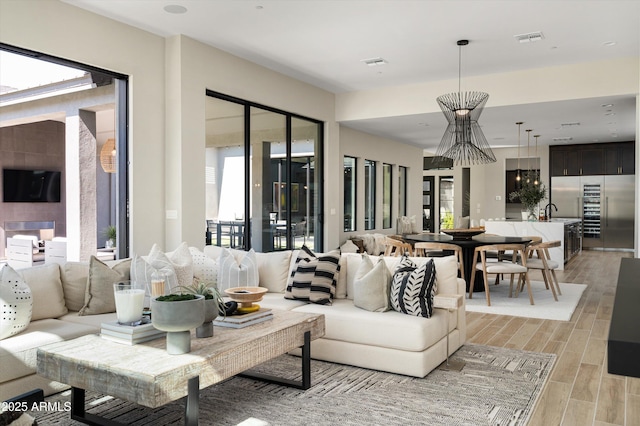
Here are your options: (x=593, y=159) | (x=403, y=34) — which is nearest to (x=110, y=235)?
(x=403, y=34)

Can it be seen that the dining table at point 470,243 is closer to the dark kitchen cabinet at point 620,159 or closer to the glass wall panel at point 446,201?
the dark kitchen cabinet at point 620,159

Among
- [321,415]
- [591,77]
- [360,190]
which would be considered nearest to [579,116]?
[591,77]

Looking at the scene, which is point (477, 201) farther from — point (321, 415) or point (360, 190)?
point (321, 415)

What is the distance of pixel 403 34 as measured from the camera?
567 centimetres

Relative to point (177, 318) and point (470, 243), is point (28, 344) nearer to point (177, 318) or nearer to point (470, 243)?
point (177, 318)

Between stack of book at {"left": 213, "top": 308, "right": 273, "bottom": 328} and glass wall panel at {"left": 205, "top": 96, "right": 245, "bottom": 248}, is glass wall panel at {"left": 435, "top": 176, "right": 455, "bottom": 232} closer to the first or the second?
glass wall panel at {"left": 205, "top": 96, "right": 245, "bottom": 248}

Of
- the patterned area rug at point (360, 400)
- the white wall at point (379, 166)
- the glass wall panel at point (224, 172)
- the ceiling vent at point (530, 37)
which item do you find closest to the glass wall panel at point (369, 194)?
the white wall at point (379, 166)

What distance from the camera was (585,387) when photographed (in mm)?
3402

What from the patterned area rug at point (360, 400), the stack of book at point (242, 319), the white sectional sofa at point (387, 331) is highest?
the stack of book at point (242, 319)

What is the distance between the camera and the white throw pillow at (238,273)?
4.25 metres

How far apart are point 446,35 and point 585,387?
3.91 meters

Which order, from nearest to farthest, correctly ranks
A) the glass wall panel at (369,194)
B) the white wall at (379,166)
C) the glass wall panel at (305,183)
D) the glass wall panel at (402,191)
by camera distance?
the glass wall panel at (305,183)
the white wall at (379,166)
the glass wall panel at (369,194)
the glass wall panel at (402,191)

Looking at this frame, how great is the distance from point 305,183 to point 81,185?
3382mm

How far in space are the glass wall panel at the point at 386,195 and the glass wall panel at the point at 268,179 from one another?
158 inches
